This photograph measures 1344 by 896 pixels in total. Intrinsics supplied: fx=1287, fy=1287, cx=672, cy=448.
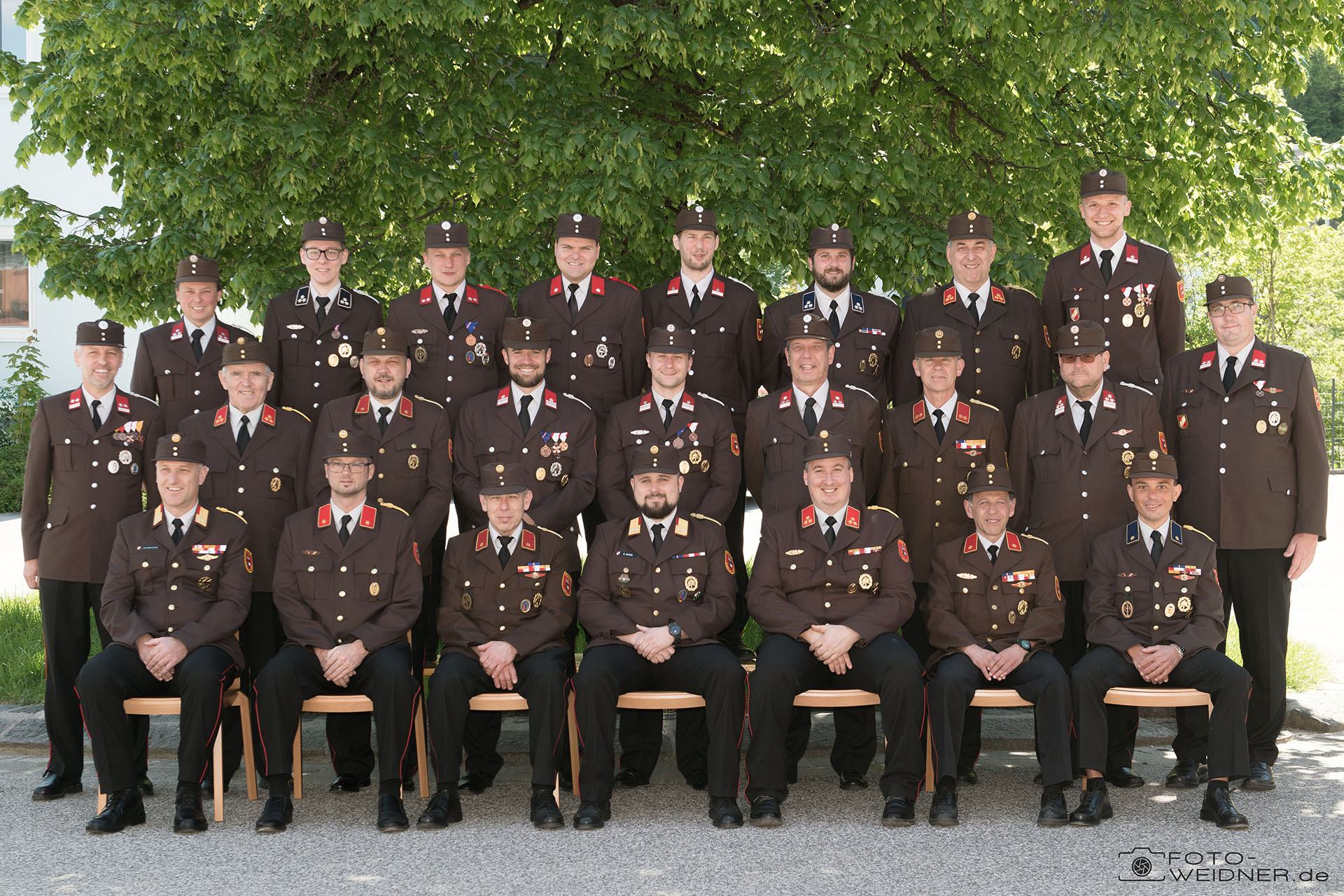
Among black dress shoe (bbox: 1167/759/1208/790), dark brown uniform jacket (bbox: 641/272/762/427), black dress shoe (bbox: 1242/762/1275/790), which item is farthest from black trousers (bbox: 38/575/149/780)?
black dress shoe (bbox: 1242/762/1275/790)

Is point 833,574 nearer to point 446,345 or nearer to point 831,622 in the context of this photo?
point 831,622

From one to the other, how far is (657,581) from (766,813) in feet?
4.02

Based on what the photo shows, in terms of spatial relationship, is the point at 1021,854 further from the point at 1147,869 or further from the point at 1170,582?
the point at 1170,582

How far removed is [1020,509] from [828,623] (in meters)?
1.25

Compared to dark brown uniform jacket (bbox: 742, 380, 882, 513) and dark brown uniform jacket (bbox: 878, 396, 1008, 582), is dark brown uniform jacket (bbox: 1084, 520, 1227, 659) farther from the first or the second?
dark brown uniform jacket (bbox: 742, 380, 882, 513)

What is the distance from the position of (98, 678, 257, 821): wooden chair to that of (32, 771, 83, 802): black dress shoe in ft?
1.35

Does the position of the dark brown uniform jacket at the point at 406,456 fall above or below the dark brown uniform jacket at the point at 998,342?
below

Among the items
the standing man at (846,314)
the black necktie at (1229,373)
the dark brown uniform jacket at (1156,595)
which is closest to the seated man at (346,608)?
the standing man at (846,314)

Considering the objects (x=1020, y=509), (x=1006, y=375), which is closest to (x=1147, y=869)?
(x=1020, y=509)

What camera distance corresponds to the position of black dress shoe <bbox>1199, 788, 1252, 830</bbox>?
540 cm

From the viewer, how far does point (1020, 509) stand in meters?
6.63

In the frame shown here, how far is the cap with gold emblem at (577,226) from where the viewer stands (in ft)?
23.2

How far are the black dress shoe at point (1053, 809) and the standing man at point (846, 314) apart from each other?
7.47 ft

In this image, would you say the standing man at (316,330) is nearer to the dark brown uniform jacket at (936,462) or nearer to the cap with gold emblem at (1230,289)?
the dark brown uniform jacket at (936,462)
